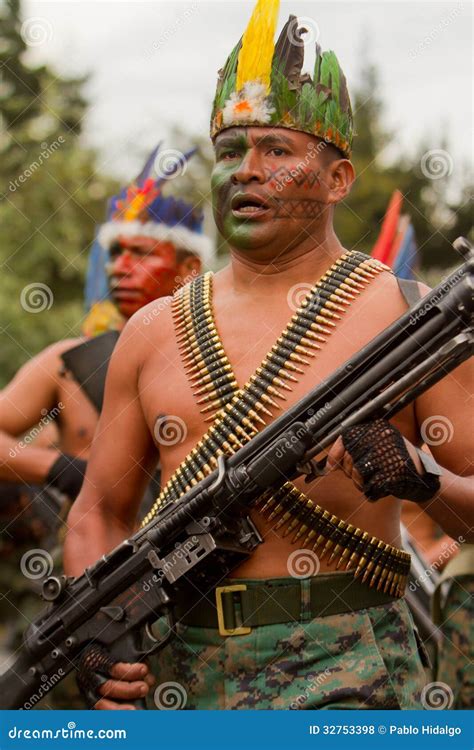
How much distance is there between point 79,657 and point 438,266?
2395 cm

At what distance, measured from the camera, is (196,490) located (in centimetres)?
489

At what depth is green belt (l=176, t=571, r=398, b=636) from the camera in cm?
493

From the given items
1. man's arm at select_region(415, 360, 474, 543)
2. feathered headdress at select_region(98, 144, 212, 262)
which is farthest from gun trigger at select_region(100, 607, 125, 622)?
feathered headdress at select_region(98, 144, 212, 262)

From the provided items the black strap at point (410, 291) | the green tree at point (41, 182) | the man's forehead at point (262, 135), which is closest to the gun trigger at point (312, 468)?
the black strap at point (410, 291)

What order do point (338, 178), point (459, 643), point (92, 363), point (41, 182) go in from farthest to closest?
1. point (41, 182)
2. point (92, 363)
3. point (459, 643)
4. point (338, 178)

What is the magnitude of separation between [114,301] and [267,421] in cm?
484

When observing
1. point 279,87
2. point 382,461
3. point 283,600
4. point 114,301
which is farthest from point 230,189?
point 114,301

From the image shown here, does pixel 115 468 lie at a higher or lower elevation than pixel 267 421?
lower

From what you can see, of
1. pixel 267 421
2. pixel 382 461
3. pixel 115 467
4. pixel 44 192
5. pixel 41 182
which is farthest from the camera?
pixel 41 182

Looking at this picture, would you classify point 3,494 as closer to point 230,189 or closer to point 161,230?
point 161,230

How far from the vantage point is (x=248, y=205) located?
518cm

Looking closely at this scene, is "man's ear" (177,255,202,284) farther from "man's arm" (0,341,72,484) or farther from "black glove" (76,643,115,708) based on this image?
"black glove" (76,643,115,708)

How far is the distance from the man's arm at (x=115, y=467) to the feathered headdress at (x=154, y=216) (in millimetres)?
4365

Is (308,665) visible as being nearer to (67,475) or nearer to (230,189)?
(230,189)
